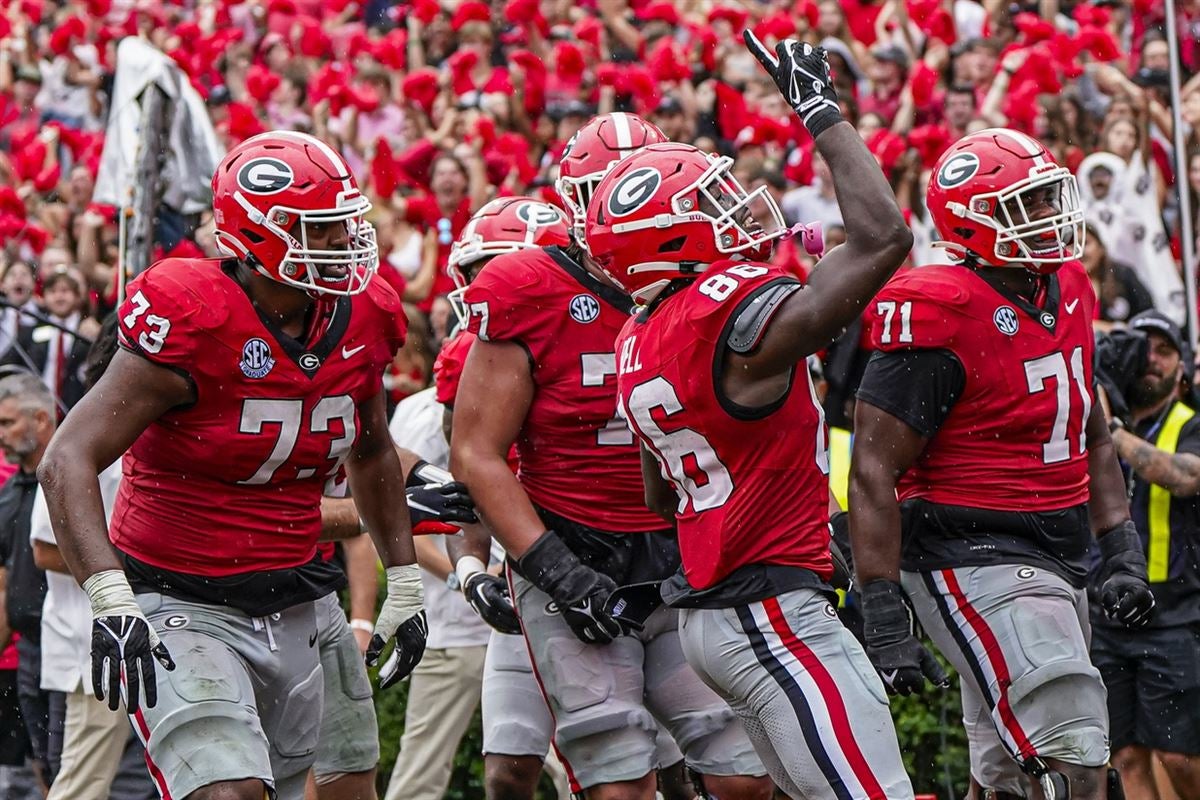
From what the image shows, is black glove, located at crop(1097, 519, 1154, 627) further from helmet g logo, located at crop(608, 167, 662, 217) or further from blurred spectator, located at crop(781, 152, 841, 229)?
blurred spectator, located at crop(781, 152, 841, 229)

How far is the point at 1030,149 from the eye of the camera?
550 centimetres

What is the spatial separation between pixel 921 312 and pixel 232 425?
195cm

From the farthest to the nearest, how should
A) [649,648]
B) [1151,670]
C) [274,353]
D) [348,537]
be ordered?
[1151,670] < [348,537] < [649,648] < [274,353]

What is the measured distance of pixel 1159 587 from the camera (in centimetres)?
705

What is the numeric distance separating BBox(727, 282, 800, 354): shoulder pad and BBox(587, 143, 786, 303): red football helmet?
31 centimetres

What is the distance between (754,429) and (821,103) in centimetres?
79

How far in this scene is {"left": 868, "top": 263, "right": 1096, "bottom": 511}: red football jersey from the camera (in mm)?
5277

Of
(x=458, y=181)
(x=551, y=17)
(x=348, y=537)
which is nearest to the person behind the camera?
(x=348, y=537)

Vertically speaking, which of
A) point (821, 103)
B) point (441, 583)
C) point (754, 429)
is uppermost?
point (821, 103)

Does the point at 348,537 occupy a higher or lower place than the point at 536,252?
lower

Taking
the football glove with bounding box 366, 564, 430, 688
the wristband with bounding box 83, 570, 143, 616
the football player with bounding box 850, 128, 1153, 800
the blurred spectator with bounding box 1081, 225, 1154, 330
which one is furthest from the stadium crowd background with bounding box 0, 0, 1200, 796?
the wristband with bounding box 83, 570, 143, 616

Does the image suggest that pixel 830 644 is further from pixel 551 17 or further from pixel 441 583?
pixel 551 17

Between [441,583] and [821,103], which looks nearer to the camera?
[821,103]

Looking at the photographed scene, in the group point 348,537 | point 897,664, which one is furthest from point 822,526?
point 348,537
